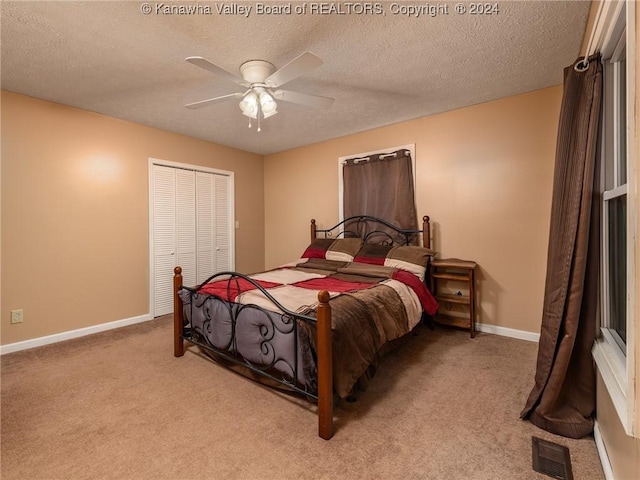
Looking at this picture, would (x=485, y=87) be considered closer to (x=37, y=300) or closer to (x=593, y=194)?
(x=593, y=194)

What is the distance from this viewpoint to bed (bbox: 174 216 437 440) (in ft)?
5.81

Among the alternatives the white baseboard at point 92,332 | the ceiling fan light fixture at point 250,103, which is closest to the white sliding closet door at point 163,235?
the white baseboard at point 92,332

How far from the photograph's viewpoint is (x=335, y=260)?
145 inches

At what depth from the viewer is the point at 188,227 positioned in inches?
165

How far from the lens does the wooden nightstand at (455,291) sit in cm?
305

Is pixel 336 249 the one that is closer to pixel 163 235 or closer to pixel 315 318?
pixel 315 318

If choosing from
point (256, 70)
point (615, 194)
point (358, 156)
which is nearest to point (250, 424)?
point (615, 194)

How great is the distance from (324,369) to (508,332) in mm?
2424

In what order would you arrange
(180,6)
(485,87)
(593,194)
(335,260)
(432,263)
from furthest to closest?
(335,260) → (432,263) → (485,87) → (180,6) → (593,194)

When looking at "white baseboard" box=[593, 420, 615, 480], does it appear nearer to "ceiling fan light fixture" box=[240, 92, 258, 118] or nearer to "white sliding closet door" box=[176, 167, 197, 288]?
"ceiling fan light fixture" box=[240, 92, 258, 118]

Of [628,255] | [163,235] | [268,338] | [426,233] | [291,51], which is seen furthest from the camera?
[163,235]

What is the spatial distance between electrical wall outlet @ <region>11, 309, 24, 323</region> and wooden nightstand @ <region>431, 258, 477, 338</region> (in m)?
4.13

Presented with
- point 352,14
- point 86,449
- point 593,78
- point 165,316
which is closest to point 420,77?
point 352,14

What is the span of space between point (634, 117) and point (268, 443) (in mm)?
2081
